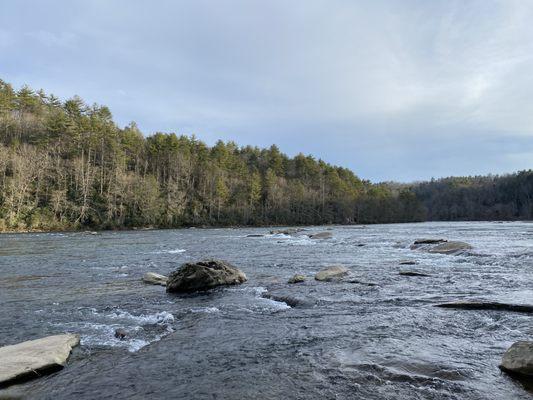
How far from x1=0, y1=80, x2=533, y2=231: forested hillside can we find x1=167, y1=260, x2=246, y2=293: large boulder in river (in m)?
57.6

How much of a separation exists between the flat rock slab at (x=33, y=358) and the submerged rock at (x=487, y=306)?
9.72 meters

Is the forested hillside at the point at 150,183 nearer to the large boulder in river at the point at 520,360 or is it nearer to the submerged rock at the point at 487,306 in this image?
the submerged rock at the point at 487,306

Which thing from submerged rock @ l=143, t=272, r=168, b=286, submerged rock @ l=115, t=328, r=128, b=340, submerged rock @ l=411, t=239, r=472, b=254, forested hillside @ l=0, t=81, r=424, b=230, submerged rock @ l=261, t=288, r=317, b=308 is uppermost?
forested hillside @ l=0, t=81, r=424, b=230

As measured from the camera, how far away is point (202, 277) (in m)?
14.6

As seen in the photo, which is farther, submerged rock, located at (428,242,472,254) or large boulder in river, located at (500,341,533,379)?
submerged rock, located at (428,242,472,254)

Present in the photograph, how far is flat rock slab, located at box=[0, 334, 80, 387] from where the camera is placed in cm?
646

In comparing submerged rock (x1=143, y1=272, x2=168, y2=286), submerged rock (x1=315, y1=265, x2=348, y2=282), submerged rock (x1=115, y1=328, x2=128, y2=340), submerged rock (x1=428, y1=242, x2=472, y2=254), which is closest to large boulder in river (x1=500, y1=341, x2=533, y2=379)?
submerged rock (x1=115, y1=328, x2=128, y2=340)

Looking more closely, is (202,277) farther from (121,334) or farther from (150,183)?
(150,183)

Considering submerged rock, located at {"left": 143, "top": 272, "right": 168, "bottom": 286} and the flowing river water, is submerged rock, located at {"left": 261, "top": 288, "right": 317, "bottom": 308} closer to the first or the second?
the flowing river water

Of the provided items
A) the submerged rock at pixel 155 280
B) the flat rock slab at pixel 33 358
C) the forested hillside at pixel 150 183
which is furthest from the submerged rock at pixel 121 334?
the forested hillside at pixel 150 183

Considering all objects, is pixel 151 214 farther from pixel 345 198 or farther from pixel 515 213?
pixel 515 213

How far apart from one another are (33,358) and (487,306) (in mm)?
11110

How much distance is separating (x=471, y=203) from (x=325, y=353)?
170775 millimetres

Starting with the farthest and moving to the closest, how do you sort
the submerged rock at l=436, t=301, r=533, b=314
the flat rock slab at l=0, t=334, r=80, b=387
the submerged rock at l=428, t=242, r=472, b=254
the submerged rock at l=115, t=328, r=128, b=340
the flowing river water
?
the submerged rock at l=428, t=242, r=472, b=254 → the submerged rock at l=436, t=301, r=533, b=314 → the submerged rock at l=115, t=328, r=128, b=340 → the flat rock slab at l=0, t=334, r=80, b=387 → the flowing river water
